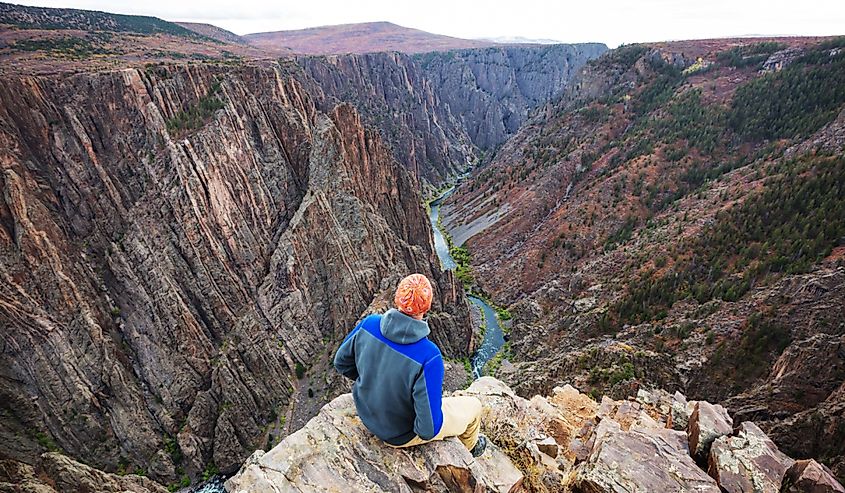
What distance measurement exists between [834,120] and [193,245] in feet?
188

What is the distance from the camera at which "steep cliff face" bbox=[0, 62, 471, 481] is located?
91.8 feet

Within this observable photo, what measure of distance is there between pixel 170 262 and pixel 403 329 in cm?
3287

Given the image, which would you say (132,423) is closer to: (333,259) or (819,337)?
(333,259)

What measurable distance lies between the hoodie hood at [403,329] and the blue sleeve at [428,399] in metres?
0.39

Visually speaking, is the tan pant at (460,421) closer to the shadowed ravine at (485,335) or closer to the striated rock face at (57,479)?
the striated rock face at (57,479)

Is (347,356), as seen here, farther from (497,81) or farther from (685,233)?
(497,81)

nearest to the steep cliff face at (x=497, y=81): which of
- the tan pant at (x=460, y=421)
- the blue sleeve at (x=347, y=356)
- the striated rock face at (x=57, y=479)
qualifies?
the striated rock face at (x=57, y=479)

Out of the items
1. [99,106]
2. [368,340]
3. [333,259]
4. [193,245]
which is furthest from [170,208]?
[368,340]

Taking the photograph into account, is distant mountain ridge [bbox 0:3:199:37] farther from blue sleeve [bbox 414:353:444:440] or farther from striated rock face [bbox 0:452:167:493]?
blue sleeve [bbox 414:353:444:440]

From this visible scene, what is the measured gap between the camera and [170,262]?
33.3m

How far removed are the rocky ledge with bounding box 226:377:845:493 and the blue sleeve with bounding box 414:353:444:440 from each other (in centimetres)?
104

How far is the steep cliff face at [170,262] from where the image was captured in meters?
28.0

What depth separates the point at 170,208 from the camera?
33625 millimetres

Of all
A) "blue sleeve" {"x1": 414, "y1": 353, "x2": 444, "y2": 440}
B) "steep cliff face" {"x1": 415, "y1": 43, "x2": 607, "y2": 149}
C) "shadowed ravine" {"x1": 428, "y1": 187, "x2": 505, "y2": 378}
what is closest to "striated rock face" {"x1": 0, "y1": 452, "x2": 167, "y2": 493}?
"blue sleeve" {"x1": 414, "y1": 353, "x2": 444, "y2": 440}
